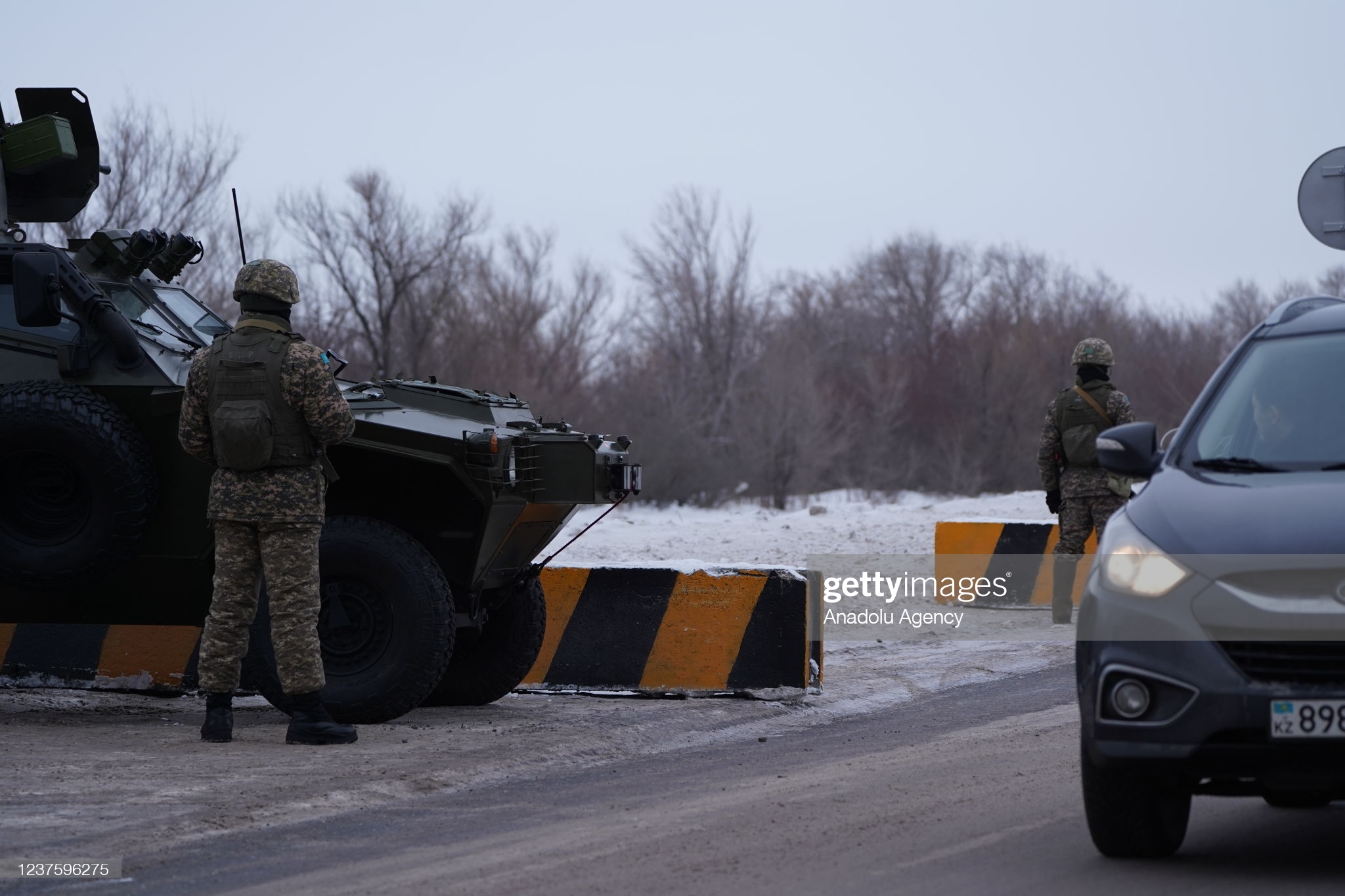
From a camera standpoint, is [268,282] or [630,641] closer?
[268,282]

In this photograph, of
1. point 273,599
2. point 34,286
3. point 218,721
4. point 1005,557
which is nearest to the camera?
point 273,599

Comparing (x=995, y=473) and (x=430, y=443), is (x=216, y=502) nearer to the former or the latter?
(x=430, y=443)

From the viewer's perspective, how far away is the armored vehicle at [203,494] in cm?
705

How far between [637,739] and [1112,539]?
121 inches

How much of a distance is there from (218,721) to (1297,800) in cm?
408

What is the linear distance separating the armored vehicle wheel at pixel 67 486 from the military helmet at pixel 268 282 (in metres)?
0.81

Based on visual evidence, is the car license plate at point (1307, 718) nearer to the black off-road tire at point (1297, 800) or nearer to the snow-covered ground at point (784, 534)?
the black off-road tire at point (1297, 800)

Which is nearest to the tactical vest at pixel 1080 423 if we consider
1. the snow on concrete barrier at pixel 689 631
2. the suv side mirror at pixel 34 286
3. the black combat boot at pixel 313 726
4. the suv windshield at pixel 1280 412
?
the snow on concrete barrier at pixel 689 631

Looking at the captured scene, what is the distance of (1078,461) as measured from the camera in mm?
11469

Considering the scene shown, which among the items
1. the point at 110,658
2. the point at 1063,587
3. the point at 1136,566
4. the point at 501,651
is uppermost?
the point at 1136,566

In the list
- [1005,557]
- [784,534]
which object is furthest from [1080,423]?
[784,534]

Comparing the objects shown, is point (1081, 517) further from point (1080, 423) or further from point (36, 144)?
point (36, 144)

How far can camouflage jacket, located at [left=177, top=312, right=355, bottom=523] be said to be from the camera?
665 centimetres

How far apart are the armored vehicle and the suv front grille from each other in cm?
359
